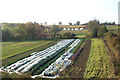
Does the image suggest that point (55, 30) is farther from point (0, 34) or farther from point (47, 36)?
point (0, 34)

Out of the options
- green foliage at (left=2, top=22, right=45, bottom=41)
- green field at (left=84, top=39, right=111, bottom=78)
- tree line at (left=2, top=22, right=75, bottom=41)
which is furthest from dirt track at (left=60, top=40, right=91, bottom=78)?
green foliage at (left=2, top=22, right=45, bottom=41)

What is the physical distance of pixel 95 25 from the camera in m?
37.0

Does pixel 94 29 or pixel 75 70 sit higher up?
pixel 94 29

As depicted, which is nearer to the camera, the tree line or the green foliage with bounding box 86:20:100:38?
the tree line

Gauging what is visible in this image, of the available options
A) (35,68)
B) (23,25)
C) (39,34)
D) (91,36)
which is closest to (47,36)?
(39,34)

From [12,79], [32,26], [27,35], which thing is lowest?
[12,79]

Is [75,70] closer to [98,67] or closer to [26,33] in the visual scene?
[98,67]

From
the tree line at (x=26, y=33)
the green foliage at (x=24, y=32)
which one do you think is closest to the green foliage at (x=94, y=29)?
the tree line at (x=26, y=33)

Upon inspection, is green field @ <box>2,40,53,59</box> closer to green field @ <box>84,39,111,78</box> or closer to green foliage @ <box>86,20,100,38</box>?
green field @ <box>84,39,111,78</box>

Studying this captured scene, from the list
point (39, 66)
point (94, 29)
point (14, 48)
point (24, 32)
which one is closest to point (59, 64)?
point (39, 66)

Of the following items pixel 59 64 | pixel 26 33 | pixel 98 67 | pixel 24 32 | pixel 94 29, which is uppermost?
pixel 94 29

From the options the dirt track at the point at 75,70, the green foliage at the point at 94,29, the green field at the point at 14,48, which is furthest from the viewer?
the green foliage at the point at 94,29

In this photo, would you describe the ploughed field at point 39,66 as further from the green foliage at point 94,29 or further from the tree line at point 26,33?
the green foliage at point 94,29

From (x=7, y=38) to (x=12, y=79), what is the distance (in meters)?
33.2
